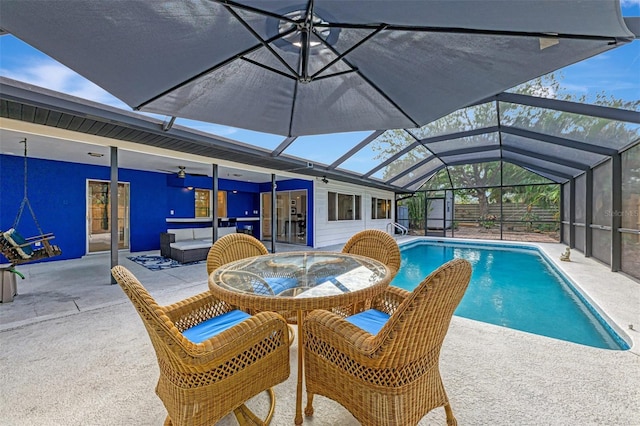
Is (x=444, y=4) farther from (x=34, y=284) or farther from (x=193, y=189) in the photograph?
(x=193, y=189)

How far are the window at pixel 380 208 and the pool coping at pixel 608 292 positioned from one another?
21.5ft

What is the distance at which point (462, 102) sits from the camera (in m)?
2.46

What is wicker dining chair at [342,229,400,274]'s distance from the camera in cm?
271

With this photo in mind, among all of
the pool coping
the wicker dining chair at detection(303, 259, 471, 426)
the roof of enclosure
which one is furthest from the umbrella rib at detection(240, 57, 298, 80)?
the pool coping

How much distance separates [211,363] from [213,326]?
2.07ft

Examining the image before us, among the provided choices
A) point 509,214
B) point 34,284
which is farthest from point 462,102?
point 509,214

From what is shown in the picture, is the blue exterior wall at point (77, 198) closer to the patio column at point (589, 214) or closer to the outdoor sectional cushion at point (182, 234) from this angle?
the outdoor sectional cushion at point (182, 234)

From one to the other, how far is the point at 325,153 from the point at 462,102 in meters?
4.59

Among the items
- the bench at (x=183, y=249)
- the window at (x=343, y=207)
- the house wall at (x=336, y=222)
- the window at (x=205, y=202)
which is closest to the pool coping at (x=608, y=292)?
the house wall at (x=336, y=222)

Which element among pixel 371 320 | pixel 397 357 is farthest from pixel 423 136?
pixel 397 357

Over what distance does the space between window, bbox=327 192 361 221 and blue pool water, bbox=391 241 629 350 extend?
9.90 feet

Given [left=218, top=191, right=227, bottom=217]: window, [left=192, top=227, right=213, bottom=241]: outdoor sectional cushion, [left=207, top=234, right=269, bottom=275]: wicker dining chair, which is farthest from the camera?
[left=218, top=191, right=227, bottom=217]: window

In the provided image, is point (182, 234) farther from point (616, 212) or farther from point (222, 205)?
point (616, 212)

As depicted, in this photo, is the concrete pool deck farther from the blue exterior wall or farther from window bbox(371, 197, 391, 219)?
window bbox(371, 197, 391, 219)
